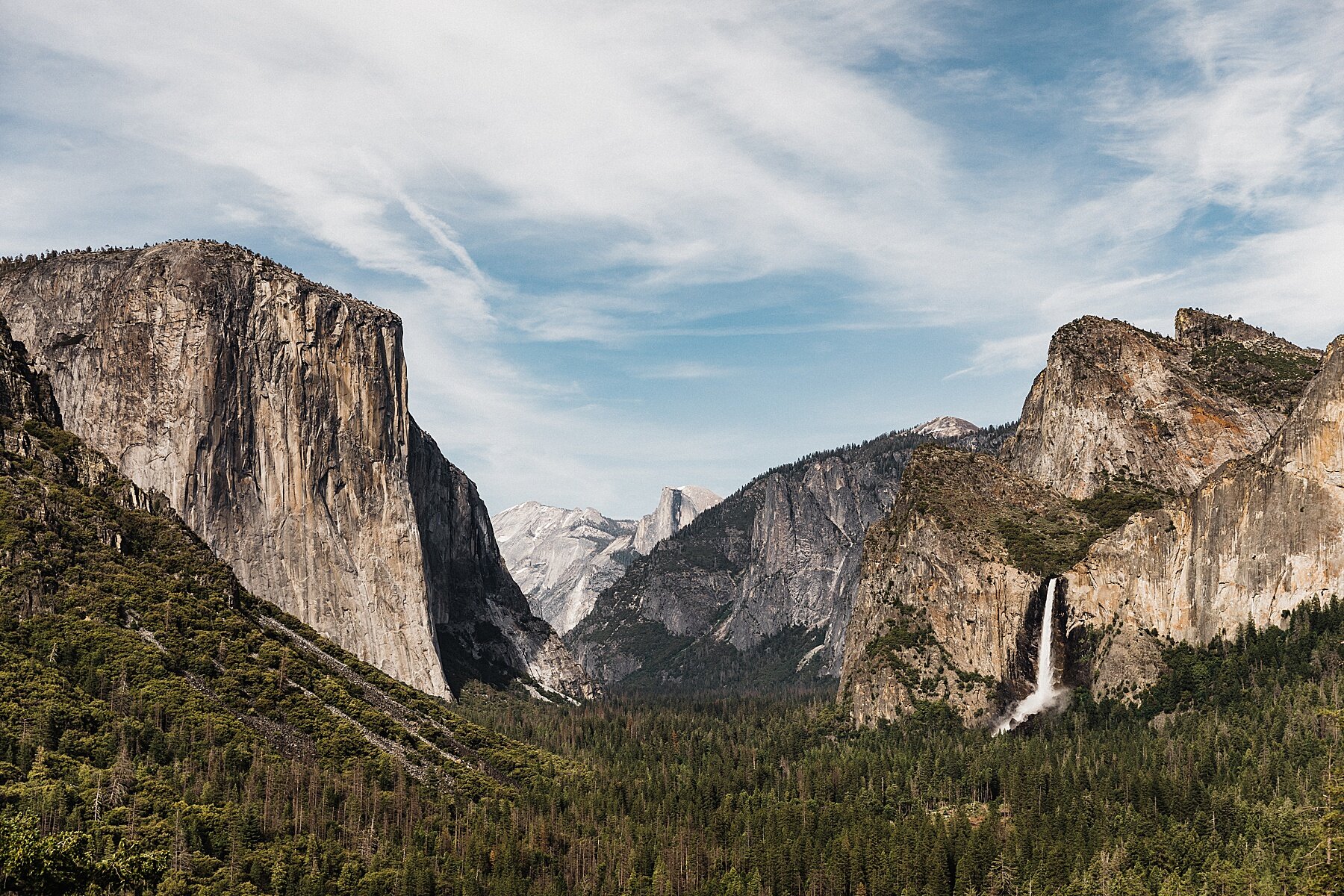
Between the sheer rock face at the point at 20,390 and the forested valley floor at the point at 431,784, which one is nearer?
the forested valley floor at the point at 431,784

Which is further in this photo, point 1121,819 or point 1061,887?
point 1121,819

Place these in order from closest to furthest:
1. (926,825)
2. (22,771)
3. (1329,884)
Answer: (1329,884) → (22,771) → (926,825)

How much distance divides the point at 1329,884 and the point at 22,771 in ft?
346

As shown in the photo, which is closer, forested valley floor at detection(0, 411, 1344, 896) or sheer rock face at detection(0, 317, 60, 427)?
forested valley floor at detection(0, 411, 1344, 896)

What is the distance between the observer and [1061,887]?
138m

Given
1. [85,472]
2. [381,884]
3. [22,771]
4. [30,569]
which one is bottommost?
[381,884]

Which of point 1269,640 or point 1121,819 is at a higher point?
point 1269,640

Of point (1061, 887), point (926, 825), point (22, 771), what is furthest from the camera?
point (926, 825)

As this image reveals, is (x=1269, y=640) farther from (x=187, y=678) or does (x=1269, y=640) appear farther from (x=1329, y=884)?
(x=187, y=678)

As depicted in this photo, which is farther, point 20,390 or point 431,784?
point 20,390

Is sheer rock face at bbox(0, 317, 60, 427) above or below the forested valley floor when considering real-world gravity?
above

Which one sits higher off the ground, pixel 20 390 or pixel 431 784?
pixel 20 390

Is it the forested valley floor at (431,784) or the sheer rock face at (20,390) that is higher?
the sheer rock face at (20,390)

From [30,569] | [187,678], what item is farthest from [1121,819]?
[30,569]
